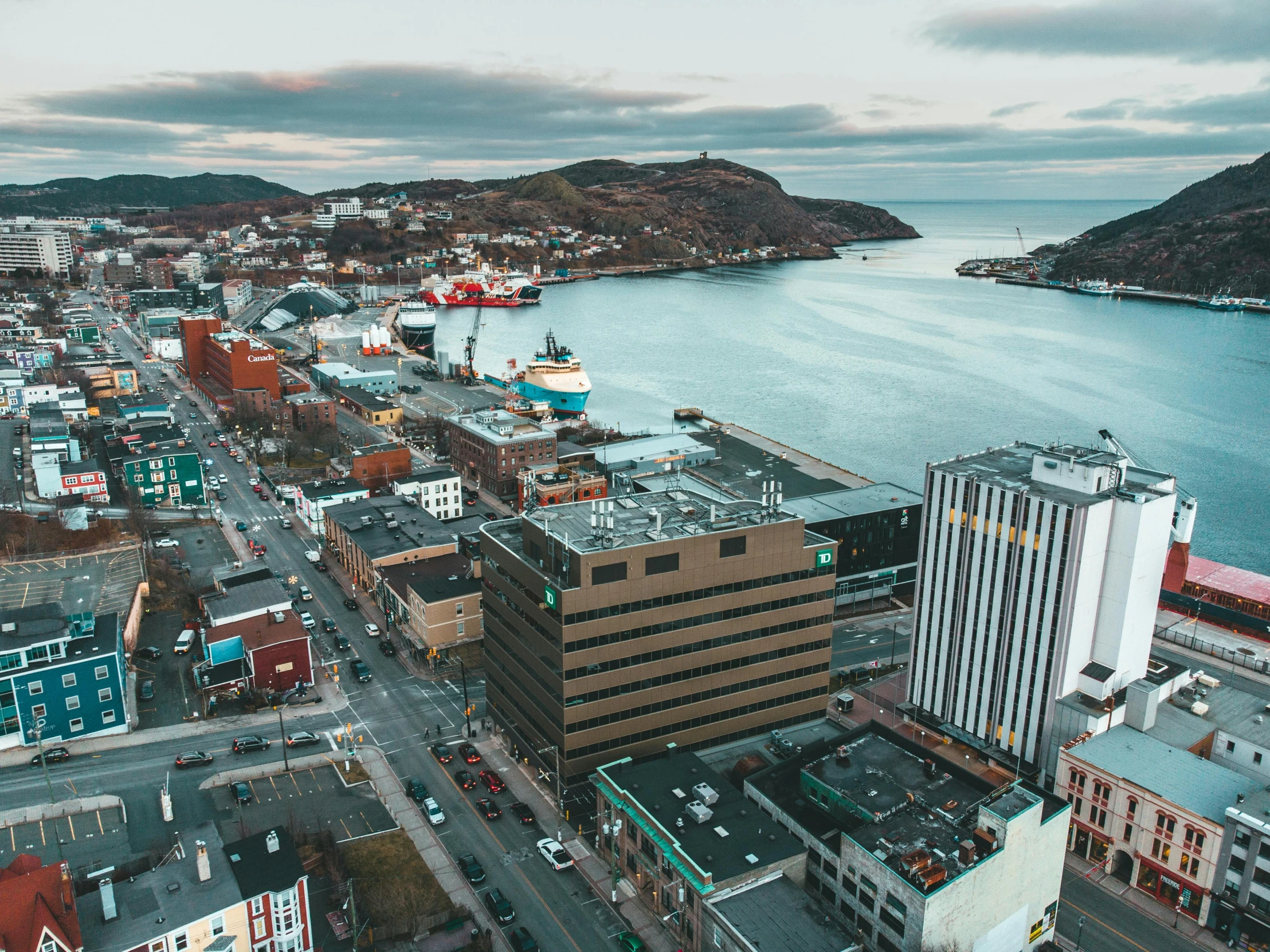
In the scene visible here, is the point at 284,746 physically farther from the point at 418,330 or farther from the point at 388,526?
the point at 418,330

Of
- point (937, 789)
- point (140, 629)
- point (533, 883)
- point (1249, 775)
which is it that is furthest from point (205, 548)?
point (1249, 775)


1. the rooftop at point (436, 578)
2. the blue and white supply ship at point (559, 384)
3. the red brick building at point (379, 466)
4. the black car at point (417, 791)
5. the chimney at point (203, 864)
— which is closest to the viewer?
the chimney at point (203, 864)

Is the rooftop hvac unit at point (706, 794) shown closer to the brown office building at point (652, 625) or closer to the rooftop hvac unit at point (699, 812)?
the rooftop hvac unit at point (699, 812)

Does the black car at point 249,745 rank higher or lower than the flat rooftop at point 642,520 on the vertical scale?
lower

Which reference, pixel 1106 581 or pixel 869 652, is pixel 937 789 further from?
pixel 869 652

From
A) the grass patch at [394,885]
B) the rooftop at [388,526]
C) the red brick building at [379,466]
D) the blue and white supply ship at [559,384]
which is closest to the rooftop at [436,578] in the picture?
the rooftop at [388,526]

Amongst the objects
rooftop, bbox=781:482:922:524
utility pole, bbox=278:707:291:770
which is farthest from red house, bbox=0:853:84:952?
rooftop, bbox=781:482:922:524

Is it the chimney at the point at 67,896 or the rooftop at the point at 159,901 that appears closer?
the chimney at the point at 67,896

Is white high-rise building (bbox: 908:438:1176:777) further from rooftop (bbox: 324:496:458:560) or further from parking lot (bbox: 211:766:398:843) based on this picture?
rooftop (bbox: 324:496:458:560)
